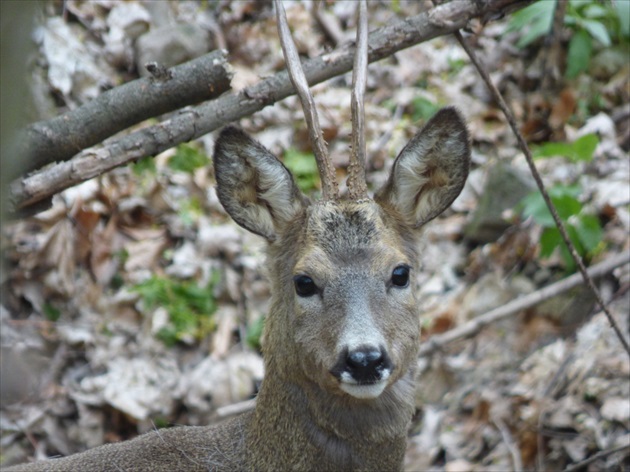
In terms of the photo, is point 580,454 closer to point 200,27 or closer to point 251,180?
point 251,180

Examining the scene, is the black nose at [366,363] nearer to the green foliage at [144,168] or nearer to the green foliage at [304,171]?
the green foliage at [304,171]

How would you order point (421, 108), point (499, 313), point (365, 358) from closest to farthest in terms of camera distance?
point (365, 358) → point (499, 313) → point (421, 108)

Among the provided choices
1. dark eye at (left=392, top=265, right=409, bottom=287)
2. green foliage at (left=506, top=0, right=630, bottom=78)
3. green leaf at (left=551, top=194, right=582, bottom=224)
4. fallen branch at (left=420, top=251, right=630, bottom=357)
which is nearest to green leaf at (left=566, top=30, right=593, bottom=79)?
green foliage at (left=506, top=0, right=630, bottom=78)

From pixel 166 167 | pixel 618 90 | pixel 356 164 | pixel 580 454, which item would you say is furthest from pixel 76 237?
pixel 618 90

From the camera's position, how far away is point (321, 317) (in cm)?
408

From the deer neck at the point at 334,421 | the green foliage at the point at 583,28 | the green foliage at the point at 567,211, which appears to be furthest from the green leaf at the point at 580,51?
the deer neck at the point at 334,421

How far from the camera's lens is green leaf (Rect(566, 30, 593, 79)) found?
875 centimetres

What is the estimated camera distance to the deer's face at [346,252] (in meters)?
3.91

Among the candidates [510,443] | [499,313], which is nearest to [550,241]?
[499,313]

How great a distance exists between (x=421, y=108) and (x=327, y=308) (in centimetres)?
610

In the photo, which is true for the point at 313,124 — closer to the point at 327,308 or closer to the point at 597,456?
the point at 327,308

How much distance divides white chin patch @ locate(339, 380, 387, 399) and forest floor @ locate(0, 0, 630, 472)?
1.13 m

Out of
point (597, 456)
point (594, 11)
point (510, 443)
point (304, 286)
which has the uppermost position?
point (594, 11)

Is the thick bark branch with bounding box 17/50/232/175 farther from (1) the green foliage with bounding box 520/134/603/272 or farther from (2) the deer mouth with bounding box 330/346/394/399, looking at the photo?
(1) the green foliage with bounding box 520/134/603/272
